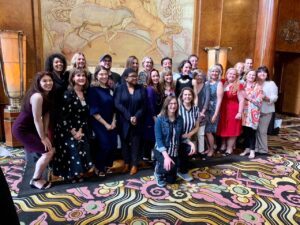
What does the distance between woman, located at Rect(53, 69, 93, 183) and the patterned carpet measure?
27 centimetres

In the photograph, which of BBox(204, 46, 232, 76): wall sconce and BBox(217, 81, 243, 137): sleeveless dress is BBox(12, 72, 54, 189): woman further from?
BBox(204, 46, 232, 76): wall sconce

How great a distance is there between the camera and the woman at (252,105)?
4191 millimetres

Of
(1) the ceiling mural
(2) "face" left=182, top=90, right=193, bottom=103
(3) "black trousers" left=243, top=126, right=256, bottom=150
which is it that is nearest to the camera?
(2) "face" left=182, top=90, right=193, bottom=103

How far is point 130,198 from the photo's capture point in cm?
295

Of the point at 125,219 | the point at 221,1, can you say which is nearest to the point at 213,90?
the point at 125,219

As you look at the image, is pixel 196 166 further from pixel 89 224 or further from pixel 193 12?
pixel 193 12

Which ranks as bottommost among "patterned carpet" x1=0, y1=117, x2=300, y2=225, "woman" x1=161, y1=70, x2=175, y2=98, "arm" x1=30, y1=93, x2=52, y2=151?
"patterned carpet" x1=0, y1=117, x2=300, y2=225

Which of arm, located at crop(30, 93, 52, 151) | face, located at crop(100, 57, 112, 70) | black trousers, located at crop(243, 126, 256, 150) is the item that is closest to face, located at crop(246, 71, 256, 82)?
black trousers, located at crop(243, 126, 256, 150)

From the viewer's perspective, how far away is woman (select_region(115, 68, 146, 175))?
11.3ft

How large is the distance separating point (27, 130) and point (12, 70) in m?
1.85

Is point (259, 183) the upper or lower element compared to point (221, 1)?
lower

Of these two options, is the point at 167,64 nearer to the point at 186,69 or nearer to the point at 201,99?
the point at 186,69

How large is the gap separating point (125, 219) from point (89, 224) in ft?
1.11

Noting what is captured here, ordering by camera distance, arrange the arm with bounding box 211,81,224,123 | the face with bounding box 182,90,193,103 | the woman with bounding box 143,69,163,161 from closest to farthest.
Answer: the face with bounding box 182,90,193,103
the woman with bounding box 143,69,163,161
the arm with bounding box 211,81,224,123
